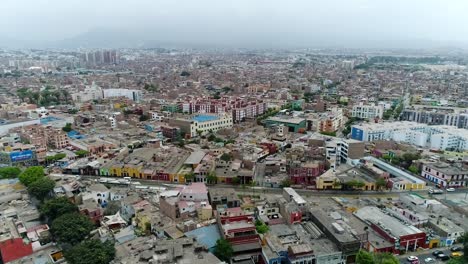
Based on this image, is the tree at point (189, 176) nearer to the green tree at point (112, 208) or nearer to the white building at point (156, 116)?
the green tree at point (112, 208)

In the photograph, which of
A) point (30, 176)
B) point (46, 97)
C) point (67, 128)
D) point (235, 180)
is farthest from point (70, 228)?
point (46, 97)

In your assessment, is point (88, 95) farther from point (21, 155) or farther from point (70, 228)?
point (70, 228)

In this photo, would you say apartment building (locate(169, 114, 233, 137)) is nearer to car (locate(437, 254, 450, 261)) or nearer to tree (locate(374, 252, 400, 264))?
tree (locate(374, 252, 400, 264))

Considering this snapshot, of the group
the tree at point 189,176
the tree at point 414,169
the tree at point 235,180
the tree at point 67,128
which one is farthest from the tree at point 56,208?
the tree at point 414,169

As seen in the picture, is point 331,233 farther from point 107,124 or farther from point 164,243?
point 107,124

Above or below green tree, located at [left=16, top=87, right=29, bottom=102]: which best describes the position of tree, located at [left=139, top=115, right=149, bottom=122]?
below

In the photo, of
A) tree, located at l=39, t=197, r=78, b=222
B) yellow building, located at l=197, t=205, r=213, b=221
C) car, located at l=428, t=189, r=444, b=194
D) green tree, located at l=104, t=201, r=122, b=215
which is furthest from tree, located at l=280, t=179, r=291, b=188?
tree, located at l=39, t=197, r=78, b=222
